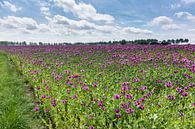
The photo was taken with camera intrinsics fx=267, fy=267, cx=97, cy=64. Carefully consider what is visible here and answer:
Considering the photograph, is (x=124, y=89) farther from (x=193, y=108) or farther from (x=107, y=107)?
(x=193, y=108)

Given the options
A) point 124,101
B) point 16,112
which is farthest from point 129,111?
point 16,112

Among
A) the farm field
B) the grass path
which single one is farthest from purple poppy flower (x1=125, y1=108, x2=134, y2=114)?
the grass path

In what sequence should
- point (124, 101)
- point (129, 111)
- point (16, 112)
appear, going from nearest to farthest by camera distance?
point (129, 111), point (124, 101), point (16, 112)

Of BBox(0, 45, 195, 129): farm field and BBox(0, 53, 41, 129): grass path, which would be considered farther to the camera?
BBox(0, 53, 41, 129): grass path

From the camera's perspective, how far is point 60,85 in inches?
285

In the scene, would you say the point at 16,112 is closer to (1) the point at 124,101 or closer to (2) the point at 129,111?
(1) the point at 124,101

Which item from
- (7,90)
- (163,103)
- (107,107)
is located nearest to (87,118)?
(107,107)

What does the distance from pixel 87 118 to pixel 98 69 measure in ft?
14.5

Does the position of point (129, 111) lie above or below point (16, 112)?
above

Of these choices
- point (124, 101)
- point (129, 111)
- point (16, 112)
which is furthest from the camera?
point (16, 112)

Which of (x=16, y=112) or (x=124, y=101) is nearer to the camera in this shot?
(x=124, y=101)

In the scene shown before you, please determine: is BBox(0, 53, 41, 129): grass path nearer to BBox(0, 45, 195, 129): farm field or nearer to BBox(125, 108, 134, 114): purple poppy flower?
BBox(0, 45, 195, 129): farm field

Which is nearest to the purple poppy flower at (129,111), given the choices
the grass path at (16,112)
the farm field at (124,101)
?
the farm field at (124,101)

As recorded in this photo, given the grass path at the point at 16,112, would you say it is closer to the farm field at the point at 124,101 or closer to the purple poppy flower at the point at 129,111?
the farm field at the point at 124,101
